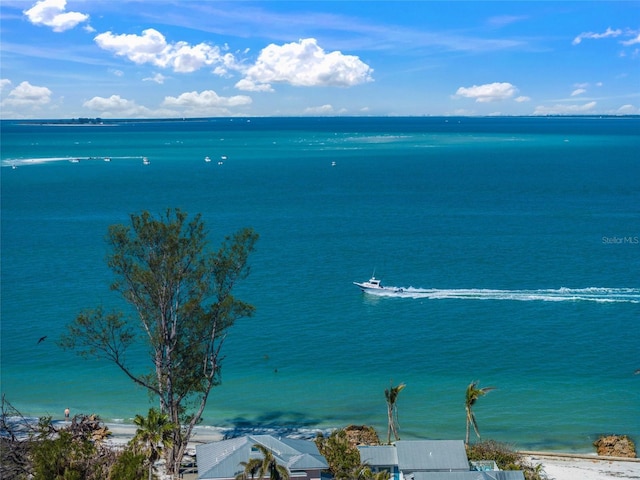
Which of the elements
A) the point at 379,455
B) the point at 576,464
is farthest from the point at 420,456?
the point at 576,464

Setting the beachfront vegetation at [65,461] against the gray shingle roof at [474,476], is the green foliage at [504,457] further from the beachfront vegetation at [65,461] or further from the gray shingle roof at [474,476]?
the beachfront vegetation at [65,461]

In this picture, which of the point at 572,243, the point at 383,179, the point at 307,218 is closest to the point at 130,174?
the point at 383,179

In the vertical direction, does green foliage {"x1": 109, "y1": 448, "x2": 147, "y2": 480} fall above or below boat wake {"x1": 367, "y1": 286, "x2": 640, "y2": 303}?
above

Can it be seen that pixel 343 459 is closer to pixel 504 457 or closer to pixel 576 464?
pixel 504 457

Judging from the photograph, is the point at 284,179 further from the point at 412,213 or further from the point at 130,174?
the point at 412,213

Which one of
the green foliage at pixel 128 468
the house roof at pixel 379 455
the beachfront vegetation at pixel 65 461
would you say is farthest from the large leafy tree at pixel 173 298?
the house roof at pixel 379 455

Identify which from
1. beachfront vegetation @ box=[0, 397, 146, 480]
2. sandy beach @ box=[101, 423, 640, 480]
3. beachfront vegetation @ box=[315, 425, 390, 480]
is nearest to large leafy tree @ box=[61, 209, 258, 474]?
sandy beach @ box=[101, 423, 640, 480]

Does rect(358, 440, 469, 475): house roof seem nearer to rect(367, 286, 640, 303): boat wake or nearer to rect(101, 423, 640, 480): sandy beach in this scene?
rect(101, 423, 640, 480): sandy beach
